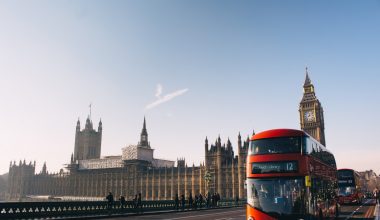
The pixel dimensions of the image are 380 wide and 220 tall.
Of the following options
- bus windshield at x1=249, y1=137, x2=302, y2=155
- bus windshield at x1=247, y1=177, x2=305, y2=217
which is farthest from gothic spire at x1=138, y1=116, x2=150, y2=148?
bus windshield at x1=247, y1=177, x2=305, y2=217

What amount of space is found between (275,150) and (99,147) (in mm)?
190686

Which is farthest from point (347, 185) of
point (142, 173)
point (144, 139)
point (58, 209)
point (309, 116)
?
point (144, 139)

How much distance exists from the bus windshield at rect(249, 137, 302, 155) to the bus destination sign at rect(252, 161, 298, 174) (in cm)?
54

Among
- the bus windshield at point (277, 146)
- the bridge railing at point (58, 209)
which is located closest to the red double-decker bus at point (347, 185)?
the bridge railing at point (58, 209)

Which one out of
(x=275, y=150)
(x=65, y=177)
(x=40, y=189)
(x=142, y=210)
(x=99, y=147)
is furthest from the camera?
(x=99, y=147)

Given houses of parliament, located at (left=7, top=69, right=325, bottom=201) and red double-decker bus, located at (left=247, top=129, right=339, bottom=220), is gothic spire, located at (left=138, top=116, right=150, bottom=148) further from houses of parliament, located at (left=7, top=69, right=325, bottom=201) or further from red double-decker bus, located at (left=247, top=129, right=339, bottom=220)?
red double-decker bus, located at (left=247, top=129, right=339, bottom=220)

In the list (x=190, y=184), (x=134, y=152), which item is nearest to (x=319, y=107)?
(x=190, y=184)

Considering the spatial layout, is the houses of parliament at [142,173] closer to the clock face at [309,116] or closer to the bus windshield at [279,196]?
the clock face at [309,116]

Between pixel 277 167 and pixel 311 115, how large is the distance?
4401 inches

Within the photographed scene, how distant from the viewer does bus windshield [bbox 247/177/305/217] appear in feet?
41.9

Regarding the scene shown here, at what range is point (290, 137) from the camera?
562 inches

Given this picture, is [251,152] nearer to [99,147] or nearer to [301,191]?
[301,191]

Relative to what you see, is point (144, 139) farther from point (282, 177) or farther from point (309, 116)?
point (282, 177)

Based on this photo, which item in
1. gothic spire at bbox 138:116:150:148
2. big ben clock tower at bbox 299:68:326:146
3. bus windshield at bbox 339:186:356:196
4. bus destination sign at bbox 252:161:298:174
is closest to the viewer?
bus destination sign at bbox 252:161:298:174
